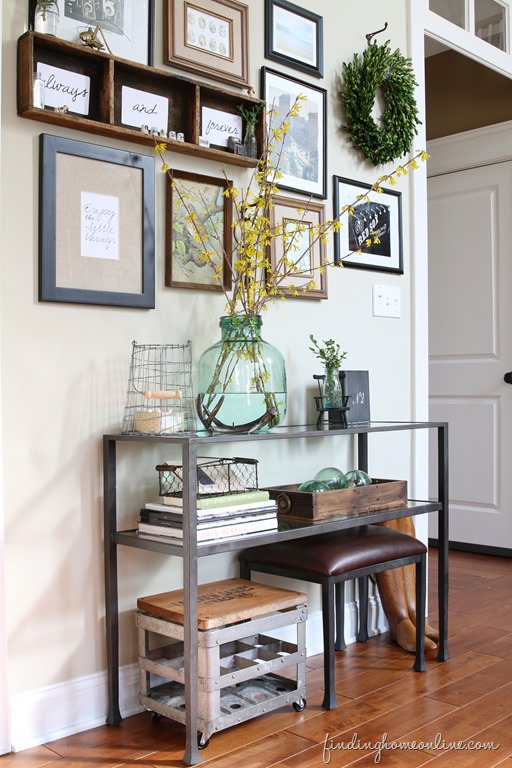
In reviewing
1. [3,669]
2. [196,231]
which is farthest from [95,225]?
[3,669]

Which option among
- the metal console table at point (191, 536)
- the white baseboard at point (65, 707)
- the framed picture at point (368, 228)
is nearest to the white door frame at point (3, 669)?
the white baseboard at point (65, 707)

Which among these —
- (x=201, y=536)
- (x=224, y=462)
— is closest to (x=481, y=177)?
(x=224, y=462)

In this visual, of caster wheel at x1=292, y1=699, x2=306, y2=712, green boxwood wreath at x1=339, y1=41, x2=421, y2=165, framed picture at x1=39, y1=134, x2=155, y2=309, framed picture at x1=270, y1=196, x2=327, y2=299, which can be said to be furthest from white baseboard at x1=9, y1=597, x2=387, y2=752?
green boxwood wreath at x1=339, y1=41, x2=421, y2=165

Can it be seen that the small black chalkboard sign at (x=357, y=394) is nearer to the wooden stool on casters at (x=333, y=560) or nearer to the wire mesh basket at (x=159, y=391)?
the wooden stool on casters at (x=333, y=560)

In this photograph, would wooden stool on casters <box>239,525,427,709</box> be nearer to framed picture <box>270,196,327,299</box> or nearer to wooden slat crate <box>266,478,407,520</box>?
wooden slat crate <box>266,478,407,520</box>

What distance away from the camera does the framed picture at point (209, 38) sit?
228 centimetres

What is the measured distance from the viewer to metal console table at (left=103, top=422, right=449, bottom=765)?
183cm

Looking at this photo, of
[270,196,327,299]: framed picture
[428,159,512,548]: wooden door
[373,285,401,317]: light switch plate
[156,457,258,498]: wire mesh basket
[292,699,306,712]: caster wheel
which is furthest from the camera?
[428,159,512,548]: wooden door

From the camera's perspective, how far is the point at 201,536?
189cm

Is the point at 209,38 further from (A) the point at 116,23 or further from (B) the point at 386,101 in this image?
(B) the point at 386,101

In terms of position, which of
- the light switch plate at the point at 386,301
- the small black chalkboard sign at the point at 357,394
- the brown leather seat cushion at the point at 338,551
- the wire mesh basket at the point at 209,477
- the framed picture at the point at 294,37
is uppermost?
the framed picture at the point at 294,37

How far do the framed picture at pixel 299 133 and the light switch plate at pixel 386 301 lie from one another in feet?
1.42

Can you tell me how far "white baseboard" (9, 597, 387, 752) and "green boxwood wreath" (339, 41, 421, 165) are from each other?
191cm

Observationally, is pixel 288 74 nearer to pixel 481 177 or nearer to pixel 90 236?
pixel 90 236
